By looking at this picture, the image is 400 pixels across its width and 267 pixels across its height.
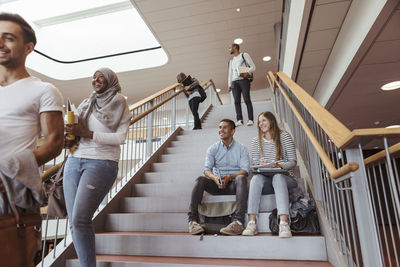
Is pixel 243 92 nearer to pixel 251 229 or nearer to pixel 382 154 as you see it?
pixel 251 229

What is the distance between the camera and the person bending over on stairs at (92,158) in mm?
1858

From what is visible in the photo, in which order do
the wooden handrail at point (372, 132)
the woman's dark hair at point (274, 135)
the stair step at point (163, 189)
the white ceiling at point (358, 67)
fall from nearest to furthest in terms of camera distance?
the wooden handrail at point (372, 132) → the woman's dark hair at point (274, 135) → the stair step at point (163, 189) → the white ceiling at point (358, 67)

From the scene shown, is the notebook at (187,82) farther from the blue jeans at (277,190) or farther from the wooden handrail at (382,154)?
the wooden handrail at (382,154)

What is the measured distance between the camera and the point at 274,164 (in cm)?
259

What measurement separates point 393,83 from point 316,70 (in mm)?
1338

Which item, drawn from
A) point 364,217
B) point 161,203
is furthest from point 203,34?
point 364,217

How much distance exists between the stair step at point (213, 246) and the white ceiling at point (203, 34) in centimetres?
505

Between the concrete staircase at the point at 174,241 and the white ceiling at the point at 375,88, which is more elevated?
the white ceiling at the point at 375,88

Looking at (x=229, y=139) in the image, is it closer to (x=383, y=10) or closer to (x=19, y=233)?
(x=383, y=10)

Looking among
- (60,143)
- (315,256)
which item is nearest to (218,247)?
(315,256)

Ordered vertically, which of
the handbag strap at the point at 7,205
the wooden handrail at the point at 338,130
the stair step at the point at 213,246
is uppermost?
the wooden handrail at the point at 338,130

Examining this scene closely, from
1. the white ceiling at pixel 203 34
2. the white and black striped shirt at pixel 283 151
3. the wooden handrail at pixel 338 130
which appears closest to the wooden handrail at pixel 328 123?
the wooden handrail at pixel 338 130

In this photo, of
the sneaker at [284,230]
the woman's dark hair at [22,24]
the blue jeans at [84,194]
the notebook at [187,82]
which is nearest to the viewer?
the woman's dark hair at [22,24]

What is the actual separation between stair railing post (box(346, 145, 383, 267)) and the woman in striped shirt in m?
0.91
